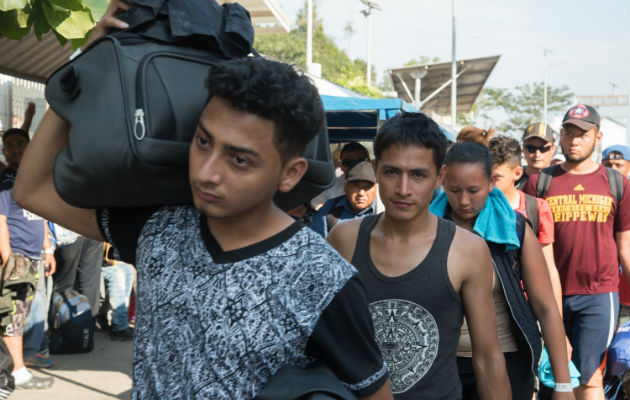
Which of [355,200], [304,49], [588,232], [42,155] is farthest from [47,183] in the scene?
[304,49]

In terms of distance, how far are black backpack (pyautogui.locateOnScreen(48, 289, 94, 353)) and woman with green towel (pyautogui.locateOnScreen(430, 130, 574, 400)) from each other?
17.2ft

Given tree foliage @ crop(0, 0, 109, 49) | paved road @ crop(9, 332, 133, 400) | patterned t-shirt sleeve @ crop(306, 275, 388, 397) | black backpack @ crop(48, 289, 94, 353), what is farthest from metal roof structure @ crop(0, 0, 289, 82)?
patterned t-shirt sleeve @ crop(306, 275, 388, 397)

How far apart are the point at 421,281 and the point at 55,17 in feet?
5.88

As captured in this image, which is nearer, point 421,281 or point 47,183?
point 47,183

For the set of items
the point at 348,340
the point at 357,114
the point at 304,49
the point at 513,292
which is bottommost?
the point at 513,292

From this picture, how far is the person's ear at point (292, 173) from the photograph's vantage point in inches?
61.8

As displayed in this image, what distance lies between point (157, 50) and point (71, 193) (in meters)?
0.40

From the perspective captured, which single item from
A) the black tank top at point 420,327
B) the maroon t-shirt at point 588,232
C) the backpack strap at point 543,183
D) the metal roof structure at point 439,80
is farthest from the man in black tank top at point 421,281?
the metal roof structure at point 439,80

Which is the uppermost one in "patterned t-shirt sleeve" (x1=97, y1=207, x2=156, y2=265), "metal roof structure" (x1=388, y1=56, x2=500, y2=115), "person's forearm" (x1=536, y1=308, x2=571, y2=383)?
"metal roof structure" (x1=388, y1=56, x2=500, y2=115)

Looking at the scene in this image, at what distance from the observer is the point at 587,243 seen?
5246mm

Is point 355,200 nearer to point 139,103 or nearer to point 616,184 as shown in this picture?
point 616,184

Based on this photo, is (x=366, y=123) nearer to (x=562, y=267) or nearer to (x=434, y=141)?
(x=562, y=267)

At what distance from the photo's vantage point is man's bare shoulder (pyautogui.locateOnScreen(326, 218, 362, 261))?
2754 millimetres

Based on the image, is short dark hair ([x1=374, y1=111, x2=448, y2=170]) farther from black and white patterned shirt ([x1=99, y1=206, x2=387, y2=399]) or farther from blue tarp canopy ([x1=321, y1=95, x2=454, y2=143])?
blue tarp canopy ([x1=321, y1=95, x2=454, y2=143])
